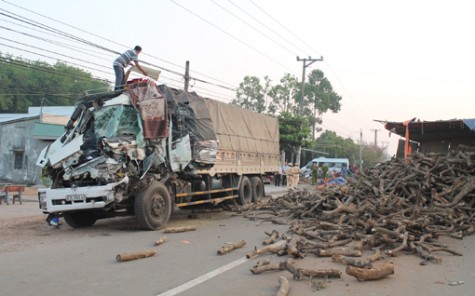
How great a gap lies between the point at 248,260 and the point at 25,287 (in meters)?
2.99

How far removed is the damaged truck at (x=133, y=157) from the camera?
361 inches

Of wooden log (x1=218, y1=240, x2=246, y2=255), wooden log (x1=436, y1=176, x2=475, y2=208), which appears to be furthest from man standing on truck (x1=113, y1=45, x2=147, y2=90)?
wooden log (x1=436, y1=176, x2=475, y2=208)

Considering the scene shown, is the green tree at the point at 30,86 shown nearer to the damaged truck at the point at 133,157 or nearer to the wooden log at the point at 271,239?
the damaged truck at the point at 133,157

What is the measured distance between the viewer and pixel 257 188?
53.0 feet

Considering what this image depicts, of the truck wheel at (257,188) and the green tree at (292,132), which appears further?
the green tree at (292,132)

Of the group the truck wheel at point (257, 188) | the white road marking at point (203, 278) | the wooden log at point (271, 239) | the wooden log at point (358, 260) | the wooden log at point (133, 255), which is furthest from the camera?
the truck wheel at point (257, 188)

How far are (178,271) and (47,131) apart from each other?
65.8 feet

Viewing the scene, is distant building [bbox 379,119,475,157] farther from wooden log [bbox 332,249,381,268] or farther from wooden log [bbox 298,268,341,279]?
wooden log [bbox 298,268,341,279]

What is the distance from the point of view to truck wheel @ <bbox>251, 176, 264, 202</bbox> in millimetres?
15742

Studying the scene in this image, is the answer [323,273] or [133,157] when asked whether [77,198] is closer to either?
[133,157]

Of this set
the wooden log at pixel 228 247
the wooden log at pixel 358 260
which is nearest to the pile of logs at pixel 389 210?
the wooden log at pixel 358 260

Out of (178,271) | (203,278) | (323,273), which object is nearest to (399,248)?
(323,273)

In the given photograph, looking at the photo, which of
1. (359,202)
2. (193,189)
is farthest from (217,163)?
(359,202)

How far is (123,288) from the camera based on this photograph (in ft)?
17.1
